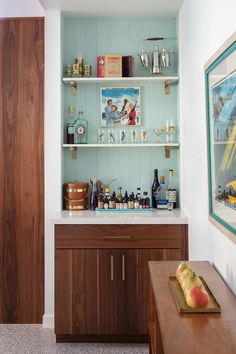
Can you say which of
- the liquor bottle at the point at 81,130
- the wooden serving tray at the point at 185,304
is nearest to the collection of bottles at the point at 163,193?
the liquor bottle at the point at 81,130

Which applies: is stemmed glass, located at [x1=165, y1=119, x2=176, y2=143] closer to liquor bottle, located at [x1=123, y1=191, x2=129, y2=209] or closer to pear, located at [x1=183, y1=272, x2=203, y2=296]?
liquor bottle, located at [x1=123, y1=191, x2=129, y2=209]

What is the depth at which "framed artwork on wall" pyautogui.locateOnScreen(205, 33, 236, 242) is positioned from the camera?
64.1 inches

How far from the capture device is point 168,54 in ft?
10.9

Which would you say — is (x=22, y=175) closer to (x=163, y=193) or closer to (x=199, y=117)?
(x=163, y=193)

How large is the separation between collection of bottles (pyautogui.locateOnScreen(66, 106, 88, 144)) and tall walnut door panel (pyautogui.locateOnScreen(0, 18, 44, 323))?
226mm

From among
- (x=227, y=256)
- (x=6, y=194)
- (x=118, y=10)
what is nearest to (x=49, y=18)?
(x=118, y=10)

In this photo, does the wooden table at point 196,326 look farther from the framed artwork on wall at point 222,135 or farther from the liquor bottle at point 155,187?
the liquor bottle at point 155,187

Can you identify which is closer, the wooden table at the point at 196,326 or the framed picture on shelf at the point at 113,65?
the wooden table at the point at 196,326

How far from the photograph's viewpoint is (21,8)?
3365 mm

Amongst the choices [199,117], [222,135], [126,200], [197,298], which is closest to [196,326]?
[197,298]

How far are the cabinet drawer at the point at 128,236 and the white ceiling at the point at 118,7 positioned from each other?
1.73 m

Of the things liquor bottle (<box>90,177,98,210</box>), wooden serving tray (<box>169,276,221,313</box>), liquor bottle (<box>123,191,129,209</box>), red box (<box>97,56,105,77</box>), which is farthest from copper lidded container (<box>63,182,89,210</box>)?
wooden serving tray (<box>169,276,221,313</box>)

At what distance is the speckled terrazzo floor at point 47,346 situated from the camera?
111 inches

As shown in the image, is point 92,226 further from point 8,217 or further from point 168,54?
point 168,54
